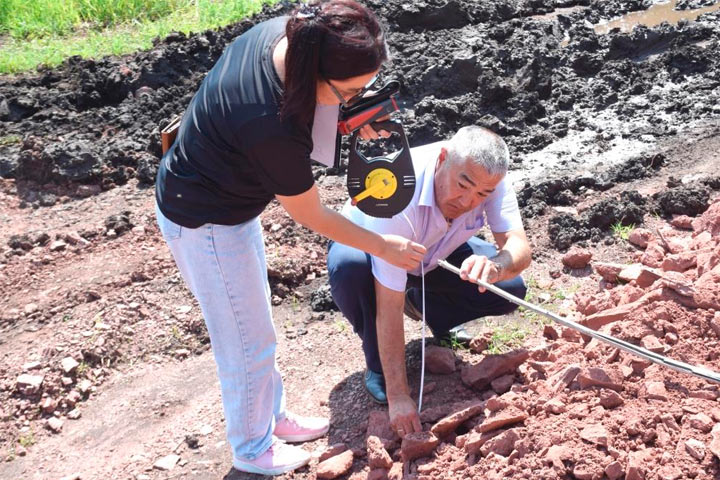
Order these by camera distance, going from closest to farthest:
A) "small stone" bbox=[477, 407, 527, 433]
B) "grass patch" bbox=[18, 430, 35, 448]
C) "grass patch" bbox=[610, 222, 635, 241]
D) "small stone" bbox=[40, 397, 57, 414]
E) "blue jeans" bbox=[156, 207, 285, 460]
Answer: "blue jeans" bbox=[156, 207, 285, 460] → "small stone" bbox=[477, 407, 527, 433] → "grass patch" bbox=[18, 430, 35, 448] → "small stone" bbox=[40, 397, 57, 414] → "grass patch" bbox=[610, 222, 635, 241]

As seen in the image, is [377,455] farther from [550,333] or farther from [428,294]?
[550,333]

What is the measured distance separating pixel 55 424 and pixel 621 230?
315 cm

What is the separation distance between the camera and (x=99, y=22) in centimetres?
945

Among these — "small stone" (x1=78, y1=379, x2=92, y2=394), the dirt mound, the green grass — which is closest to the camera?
"small stone" (x1=78, y1=379, x2=92, y2=394)

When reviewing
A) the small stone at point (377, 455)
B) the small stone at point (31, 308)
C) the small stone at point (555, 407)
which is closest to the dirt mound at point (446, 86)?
the small stone at point (31, 308)

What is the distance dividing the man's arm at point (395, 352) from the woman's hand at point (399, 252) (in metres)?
0.30

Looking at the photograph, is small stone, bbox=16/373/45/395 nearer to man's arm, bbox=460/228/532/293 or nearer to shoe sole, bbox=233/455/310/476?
shoe sole, bbox=233/455/310/476

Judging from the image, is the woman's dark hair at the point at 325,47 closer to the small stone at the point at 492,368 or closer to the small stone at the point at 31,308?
the small stone at the point at 492,368

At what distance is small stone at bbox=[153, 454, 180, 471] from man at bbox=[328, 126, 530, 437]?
2.90ft

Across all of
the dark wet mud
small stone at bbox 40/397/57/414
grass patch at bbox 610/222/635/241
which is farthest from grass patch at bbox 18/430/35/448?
grass patch at bbox 610/222/635/241

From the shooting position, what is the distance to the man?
3172 mm

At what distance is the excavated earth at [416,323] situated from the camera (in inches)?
119

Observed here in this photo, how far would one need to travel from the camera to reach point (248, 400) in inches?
122

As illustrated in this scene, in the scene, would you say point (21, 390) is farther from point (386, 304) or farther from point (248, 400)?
point (386, 304)
